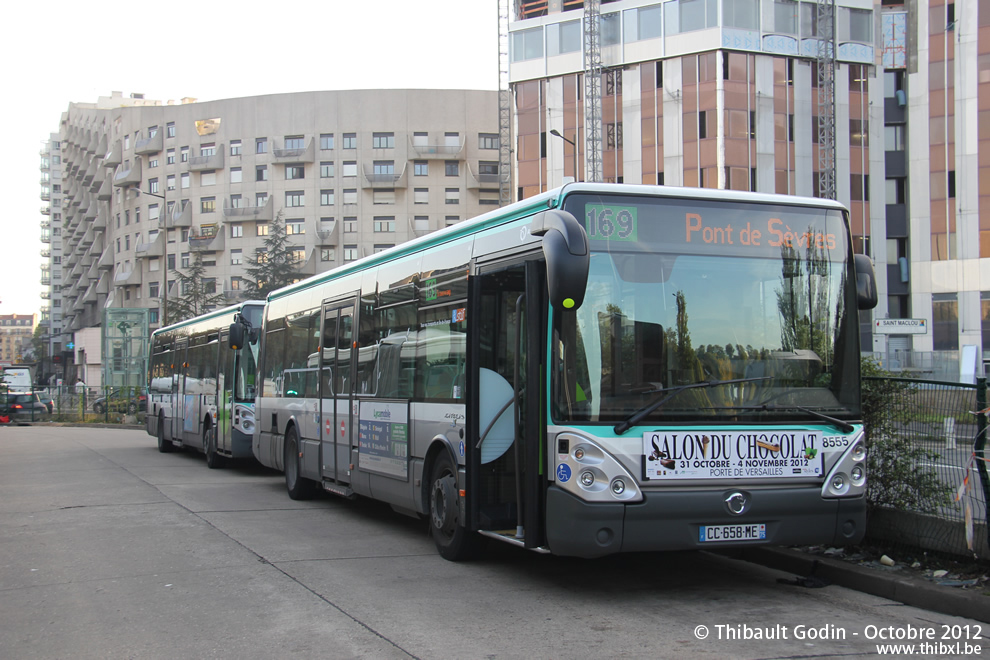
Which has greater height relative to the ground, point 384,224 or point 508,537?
point 384,224

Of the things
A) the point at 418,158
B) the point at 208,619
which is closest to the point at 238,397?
the point at 208,619

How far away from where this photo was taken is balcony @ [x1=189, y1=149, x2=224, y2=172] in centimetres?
9369

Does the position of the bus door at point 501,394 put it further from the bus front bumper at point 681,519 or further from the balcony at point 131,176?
the balcony at point 131,176

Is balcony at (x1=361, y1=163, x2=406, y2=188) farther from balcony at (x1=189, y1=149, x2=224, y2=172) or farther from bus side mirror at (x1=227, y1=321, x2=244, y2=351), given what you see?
bus side mirror at (x1=227, y1=321, x2=244, y2=351)

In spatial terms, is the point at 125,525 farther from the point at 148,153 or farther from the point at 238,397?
the point at 148,153

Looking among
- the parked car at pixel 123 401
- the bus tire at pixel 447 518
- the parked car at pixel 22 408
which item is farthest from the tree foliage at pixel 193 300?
the bus tire at pixel 447 518

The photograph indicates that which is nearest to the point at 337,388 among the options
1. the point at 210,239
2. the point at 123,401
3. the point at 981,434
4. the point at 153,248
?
the point at 981,434

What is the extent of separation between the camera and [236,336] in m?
19.1

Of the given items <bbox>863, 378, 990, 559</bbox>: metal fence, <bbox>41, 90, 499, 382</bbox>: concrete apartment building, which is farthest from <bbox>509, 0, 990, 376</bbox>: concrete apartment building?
<bbox>863, 378, 990, 559</bbox>: metal fence

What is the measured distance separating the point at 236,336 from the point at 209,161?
79.4 metres

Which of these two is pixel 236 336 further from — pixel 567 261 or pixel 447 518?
pixel 567 261

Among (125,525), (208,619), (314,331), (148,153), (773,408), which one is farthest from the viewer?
(148,153)

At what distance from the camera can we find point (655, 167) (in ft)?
187

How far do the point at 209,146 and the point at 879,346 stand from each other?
2538 inches
